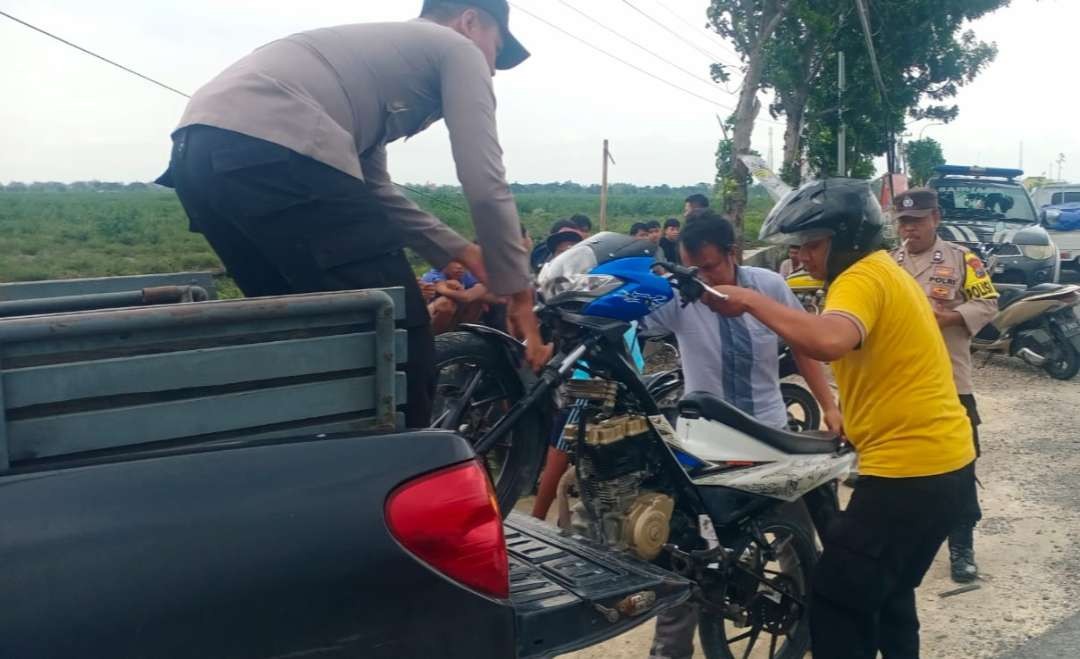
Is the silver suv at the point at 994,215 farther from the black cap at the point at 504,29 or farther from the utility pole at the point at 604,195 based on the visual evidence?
the black cap at the point at 504,29

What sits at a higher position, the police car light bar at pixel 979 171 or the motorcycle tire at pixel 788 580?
the police car light bar at pixel 979 171

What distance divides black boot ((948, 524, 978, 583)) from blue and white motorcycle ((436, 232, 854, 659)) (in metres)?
1.49

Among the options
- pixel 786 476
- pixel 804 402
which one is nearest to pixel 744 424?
pixel 786 476

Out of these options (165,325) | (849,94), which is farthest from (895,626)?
(849,94)

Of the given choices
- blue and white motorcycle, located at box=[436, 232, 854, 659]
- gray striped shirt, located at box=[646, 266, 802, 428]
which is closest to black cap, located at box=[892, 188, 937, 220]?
gray striped shirt, located at box=[646, 266, 802, 428]

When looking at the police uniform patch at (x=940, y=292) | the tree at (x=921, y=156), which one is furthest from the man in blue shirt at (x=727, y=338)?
the tree at (x=921, y=156)

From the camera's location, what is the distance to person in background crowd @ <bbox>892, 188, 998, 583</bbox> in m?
4.69

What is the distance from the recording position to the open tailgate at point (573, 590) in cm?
215

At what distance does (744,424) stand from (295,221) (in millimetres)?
1641

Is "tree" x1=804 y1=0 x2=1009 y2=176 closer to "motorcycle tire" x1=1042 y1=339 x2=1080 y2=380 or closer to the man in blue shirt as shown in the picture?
"motorcycle tire" x1=1042 y1=339 x2=1080 y2=380

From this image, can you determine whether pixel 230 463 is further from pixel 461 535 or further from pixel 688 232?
pixel 688 232

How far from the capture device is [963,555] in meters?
4.68

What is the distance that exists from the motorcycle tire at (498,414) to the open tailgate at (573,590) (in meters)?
0.36

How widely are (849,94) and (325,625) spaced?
18.7 meters
